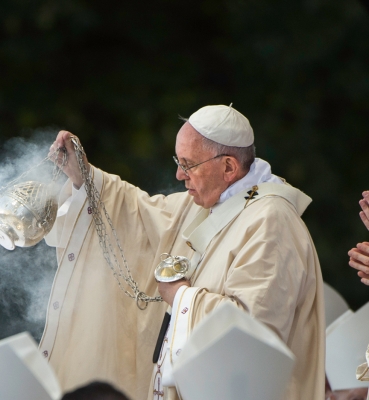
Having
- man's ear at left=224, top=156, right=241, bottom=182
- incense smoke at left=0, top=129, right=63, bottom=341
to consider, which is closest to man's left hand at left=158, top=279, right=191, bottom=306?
man's ear at left=224, top=156, right=241, bottom=182

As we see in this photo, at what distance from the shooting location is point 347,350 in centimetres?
435

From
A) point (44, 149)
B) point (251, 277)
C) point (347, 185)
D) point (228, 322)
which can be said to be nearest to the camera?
point (228, 322)

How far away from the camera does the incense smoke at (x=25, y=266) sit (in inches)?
153

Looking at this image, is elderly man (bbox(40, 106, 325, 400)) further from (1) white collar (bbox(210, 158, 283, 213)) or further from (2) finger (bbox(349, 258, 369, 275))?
(2) finger (bbox(349, 258, 369, 275))

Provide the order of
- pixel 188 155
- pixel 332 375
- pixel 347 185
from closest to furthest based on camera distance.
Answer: pixel 188 155 → pixel 332 375 → pixel 347 185

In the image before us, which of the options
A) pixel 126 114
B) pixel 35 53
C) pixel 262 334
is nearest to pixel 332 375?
pixel 262 334

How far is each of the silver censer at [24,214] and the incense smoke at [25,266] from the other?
15.5 inches

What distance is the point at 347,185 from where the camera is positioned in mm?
6422

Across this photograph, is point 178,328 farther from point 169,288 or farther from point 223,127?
point 223,127

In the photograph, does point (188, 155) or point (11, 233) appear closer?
point (11, 233)

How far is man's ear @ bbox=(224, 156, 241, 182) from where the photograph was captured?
11.7ft

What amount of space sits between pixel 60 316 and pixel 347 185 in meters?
3.38

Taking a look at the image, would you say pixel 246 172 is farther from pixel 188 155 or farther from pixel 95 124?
pixel 95 124

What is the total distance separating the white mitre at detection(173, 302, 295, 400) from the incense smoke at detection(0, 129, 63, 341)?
2.02 metres
